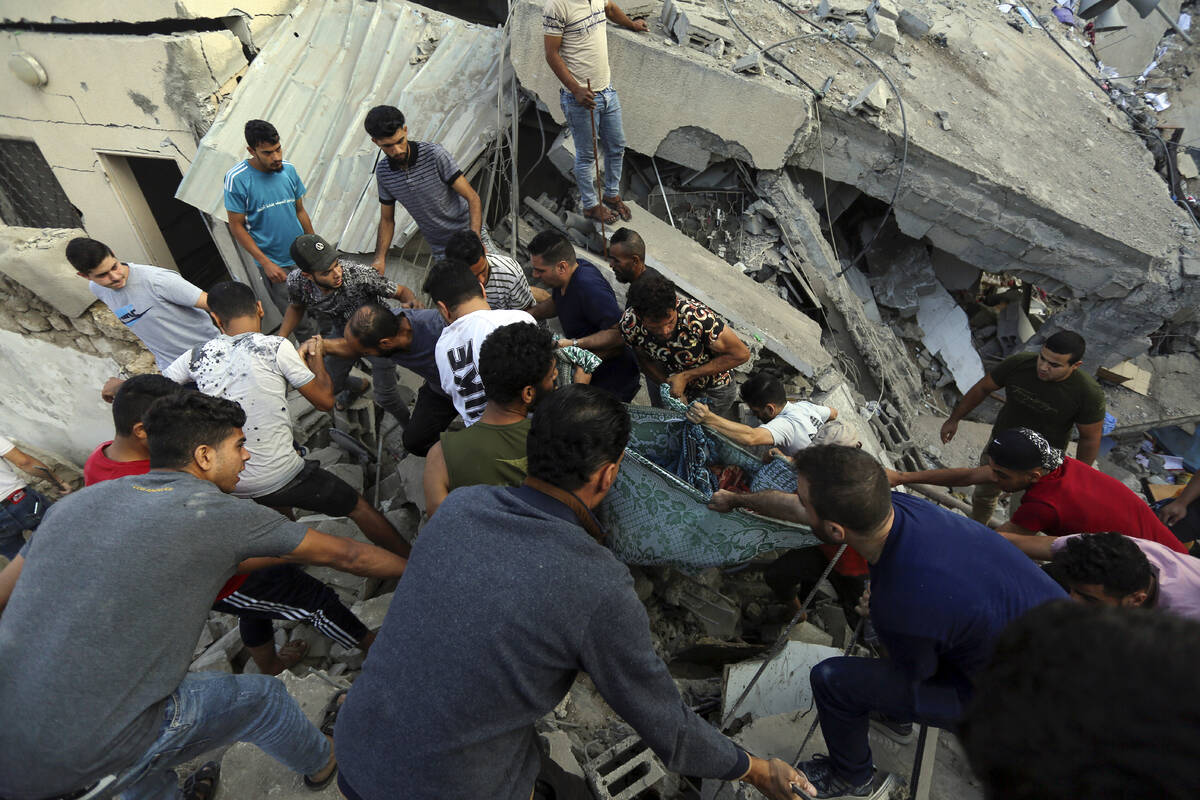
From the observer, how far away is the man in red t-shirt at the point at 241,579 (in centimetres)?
247

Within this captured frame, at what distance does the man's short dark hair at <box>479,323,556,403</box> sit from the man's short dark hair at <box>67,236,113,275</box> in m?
2.71

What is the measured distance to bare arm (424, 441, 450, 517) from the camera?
251 cm

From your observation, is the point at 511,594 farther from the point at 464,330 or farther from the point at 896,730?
the point at 896,730

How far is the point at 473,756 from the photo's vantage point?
144 centimetres

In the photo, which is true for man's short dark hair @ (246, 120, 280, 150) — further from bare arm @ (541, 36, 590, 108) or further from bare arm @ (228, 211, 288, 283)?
bare arm @ (541, 36, 590, 108)

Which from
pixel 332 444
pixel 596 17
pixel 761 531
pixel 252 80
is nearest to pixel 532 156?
pixel 596 17

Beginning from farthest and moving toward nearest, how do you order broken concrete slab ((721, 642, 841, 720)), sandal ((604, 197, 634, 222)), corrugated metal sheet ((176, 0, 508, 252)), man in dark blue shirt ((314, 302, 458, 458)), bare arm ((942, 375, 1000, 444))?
corrugated metal sheet ((176, 0, 508, 252)) → sandal ((604, 197, 634, 222)) → bare arm ((942, 375, 1000, 444)) → man in dark blue shirt ((314, 302, 458, 458)) → broken concrete slab ((721, 642, 841, 720))

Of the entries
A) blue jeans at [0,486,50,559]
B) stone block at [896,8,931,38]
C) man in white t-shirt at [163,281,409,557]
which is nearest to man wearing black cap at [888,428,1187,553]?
man in white t-shirt at [163,281,409,557]

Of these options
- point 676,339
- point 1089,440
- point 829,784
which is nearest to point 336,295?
point 676,339

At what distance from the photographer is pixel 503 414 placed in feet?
8.05

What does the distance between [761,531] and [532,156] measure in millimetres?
5244

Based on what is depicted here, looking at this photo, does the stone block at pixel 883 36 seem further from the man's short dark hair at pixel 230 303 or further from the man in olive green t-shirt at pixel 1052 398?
the man's short dark hair at pixel 230 303

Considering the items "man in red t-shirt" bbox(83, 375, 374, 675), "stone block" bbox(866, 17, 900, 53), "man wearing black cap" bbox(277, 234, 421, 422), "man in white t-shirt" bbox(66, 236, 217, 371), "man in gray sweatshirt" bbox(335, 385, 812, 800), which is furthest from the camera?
"stone block" bbox(866, 17, 900, 53)

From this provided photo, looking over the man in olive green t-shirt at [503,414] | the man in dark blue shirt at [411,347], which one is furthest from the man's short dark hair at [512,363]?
the man in dark blue shirt at [411,347]
